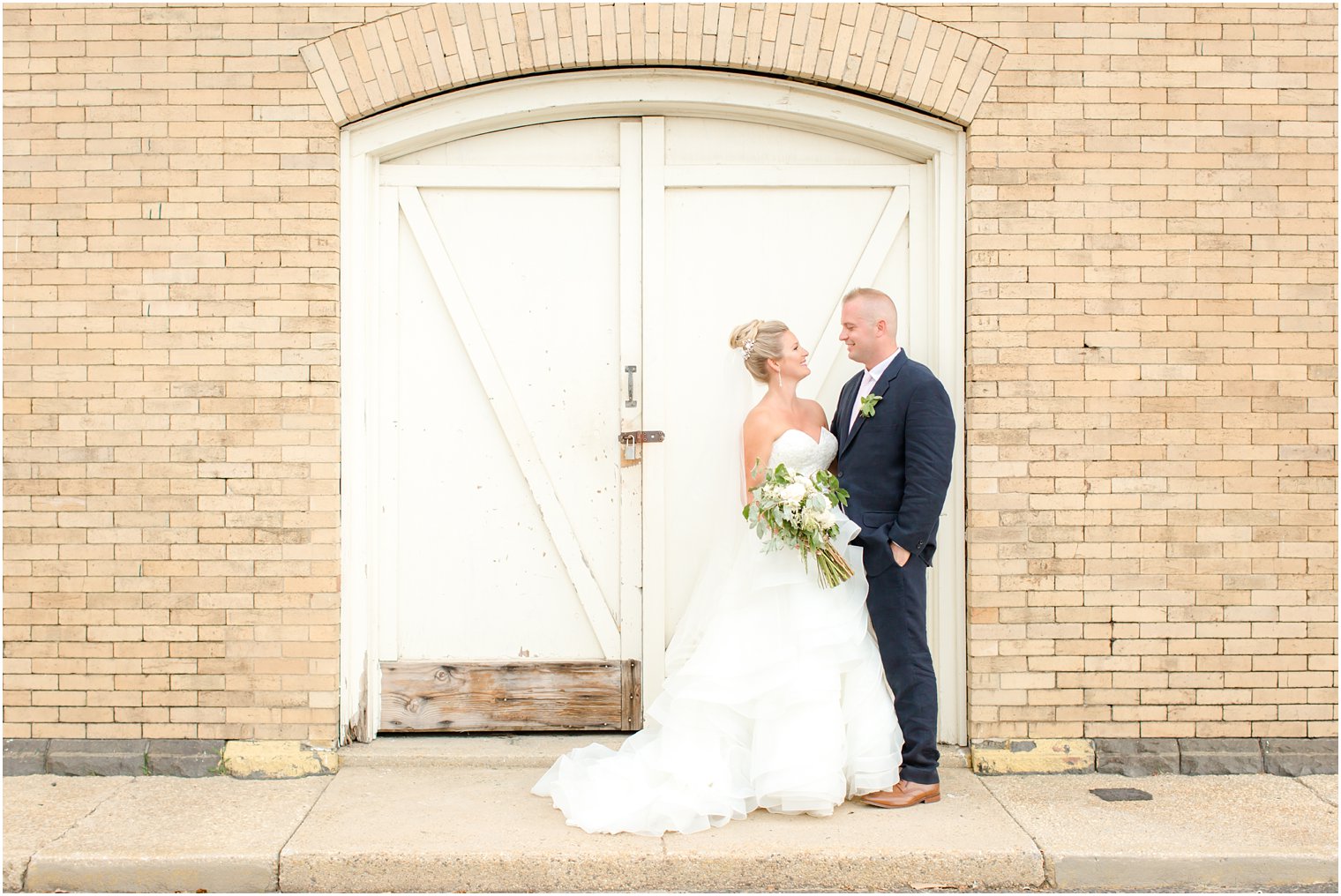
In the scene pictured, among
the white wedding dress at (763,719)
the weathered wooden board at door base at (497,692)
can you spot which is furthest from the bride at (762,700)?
the weathered wooden board at door base at (497,692)

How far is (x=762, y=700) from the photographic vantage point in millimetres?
4340

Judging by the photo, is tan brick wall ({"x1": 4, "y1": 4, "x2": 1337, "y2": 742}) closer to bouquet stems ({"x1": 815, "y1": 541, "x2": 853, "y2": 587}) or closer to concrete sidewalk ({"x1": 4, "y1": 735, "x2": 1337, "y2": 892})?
concrete sidewalk ({"x1": 4, "y1": 735, "x2": 1337, "y2": 892})

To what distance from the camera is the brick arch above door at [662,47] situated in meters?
4.85

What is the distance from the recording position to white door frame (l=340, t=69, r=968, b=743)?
498 centimetres

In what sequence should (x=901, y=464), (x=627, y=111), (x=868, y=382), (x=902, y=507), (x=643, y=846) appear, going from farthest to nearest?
(x=627, y=111)
(x=868, y=382)
(x=901, y=464)
(x=902, y=507)
(x=643, y=846)

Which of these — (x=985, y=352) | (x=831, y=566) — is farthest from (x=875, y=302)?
(x=831, y=566)

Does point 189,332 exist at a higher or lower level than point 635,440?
higher

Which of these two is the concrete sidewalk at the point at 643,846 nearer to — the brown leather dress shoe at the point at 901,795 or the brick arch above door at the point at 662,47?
the brown leather dress shoe at the point at 901,795

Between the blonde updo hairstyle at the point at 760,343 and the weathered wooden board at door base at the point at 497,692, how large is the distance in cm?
157

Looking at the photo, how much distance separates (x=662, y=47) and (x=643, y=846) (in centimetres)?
335

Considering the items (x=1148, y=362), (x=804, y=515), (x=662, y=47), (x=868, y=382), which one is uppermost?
(x=662, y=47)

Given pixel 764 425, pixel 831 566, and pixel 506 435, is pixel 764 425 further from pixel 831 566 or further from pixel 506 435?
pixel 506 435

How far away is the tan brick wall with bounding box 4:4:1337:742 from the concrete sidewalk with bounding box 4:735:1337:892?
0.54 meters

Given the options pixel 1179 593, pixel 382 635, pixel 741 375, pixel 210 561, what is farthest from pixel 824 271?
pixel 210 561
